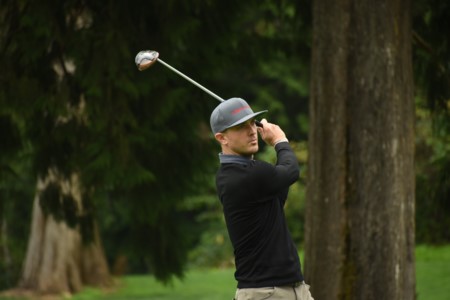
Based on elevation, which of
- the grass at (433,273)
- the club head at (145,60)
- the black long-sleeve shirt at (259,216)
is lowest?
the grass at (433,273)

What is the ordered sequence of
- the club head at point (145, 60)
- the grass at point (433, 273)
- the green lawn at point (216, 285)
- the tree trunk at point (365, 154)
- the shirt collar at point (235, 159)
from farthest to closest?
the green lawn at point (216, 285)
the grass at point (433, 273)
the tree trunk at point (365, 154)
the club head at point (145, 60)
the shirt collar at point (235, 159)

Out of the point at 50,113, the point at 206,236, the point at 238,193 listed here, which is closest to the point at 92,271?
the point at 206,236

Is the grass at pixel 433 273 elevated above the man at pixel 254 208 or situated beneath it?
situated beneath

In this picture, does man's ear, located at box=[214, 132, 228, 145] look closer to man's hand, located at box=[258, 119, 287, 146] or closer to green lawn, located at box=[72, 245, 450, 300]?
man's hand, located at box=[258, 119, 287, 146]

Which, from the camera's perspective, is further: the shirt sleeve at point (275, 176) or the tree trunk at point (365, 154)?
the tree trunk at point (365, 154)

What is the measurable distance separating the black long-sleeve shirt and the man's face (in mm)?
50

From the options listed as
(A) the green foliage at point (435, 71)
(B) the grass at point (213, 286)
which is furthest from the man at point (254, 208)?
(B) the grass at point (213, 286)

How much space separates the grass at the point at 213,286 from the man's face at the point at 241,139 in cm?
885

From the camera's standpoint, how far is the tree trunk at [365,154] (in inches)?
276

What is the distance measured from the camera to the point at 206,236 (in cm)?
2739

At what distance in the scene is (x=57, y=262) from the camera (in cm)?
2041

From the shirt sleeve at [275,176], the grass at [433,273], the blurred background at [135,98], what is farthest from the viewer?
the grass at [433,273]

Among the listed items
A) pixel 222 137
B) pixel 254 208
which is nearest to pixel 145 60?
pixel 222 137

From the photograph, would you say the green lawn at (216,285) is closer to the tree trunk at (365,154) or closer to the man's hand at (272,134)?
the tree trunk at (365,154)
